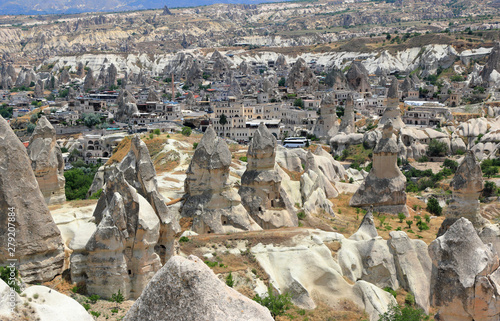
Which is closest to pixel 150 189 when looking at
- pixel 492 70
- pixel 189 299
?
pixel 189 299

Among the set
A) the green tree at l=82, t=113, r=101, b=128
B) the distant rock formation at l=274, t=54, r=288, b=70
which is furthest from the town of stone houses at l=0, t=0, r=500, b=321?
the distant rock formation at l=274, t=54, r=288, b=70

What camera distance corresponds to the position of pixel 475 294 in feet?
38.3

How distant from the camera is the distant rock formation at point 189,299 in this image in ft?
27.2

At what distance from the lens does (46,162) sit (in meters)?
26.8

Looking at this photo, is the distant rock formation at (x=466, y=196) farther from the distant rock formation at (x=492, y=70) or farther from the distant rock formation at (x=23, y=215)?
the distant rock formation at (x=492, y=70)

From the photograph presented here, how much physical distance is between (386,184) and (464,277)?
A: 25438 millimetres

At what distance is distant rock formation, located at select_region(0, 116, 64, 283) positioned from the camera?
50.7 feet

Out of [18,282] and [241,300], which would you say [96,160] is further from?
[241,300]

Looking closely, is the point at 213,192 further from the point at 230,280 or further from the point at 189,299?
the point at 189,299

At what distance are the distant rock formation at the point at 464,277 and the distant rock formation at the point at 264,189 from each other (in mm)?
17216

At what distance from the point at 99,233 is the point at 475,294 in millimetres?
9567

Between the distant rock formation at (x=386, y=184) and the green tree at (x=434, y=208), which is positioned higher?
the distant rock formation at (x=386, y=184)

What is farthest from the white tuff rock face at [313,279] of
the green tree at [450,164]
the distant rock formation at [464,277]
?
the green tree at [450,164]

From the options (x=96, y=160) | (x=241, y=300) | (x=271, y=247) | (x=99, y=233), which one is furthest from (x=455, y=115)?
(x=241, y=300)
